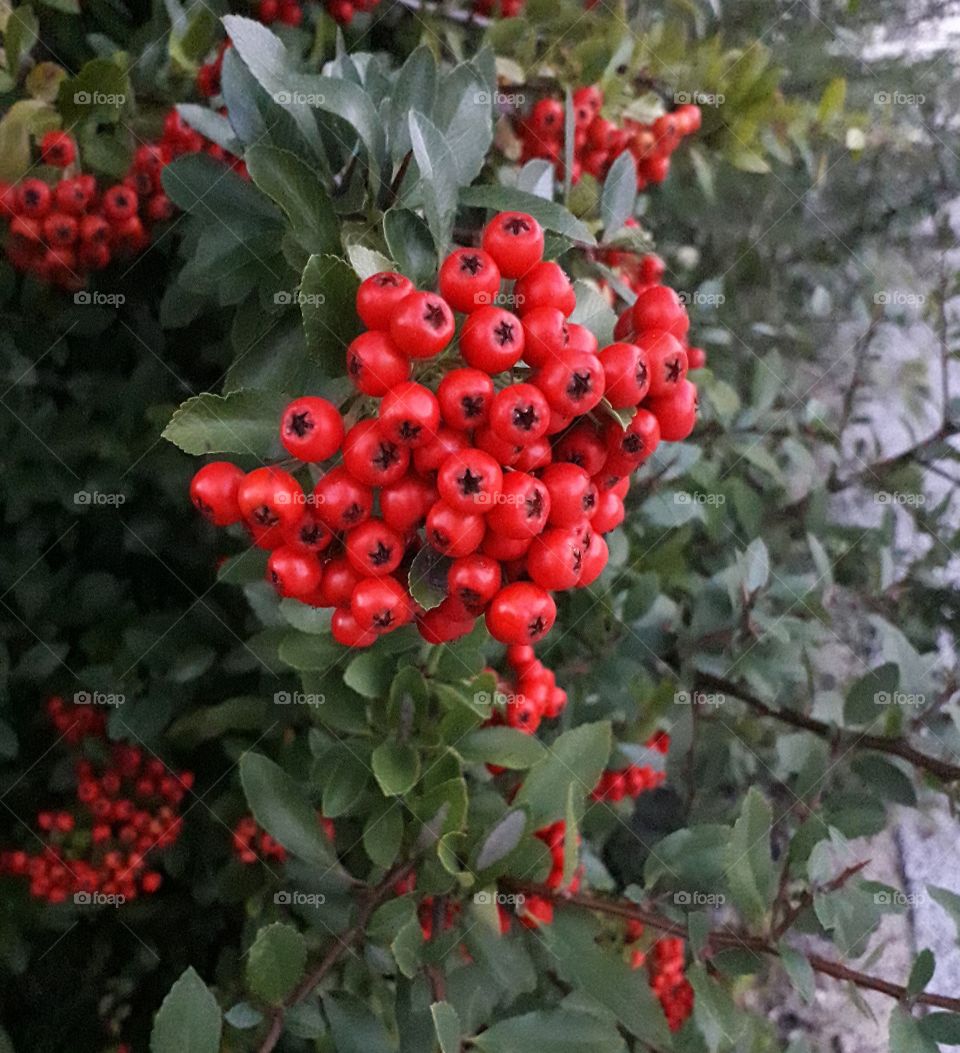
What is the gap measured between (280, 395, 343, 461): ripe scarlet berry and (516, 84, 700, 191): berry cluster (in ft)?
2.58

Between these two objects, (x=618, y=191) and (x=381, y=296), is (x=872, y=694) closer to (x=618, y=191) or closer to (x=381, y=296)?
(x=618, y=191)

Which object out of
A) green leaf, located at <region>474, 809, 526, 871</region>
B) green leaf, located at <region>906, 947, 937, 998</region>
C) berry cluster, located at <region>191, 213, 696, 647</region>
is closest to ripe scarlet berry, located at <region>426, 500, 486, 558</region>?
berry cluster, located at <region>191, 213, 696, 647</region>

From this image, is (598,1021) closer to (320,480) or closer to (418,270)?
(320,480)

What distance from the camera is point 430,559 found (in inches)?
29.0

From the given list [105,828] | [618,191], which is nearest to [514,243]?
[618,191]

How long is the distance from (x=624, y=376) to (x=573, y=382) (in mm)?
64

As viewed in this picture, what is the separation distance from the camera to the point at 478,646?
105 cm

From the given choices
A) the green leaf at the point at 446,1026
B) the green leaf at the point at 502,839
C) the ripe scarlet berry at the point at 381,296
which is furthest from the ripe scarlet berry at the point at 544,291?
the green leaf at the point at 446,1026

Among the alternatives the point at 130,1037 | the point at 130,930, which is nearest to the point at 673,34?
the point at 130,930

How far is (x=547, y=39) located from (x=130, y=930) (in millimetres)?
1847

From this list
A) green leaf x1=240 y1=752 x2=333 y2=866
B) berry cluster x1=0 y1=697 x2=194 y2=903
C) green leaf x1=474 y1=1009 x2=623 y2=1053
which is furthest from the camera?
berry cluster x1=0 y1=697 x2=194 y2=903

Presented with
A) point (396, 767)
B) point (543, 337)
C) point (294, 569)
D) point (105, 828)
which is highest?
point (543, 337)

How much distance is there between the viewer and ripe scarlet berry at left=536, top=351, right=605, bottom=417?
672 millimetres

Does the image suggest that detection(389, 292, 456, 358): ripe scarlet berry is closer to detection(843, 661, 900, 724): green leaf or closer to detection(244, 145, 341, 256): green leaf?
detection(244, 145, 341, 256): green leaf
